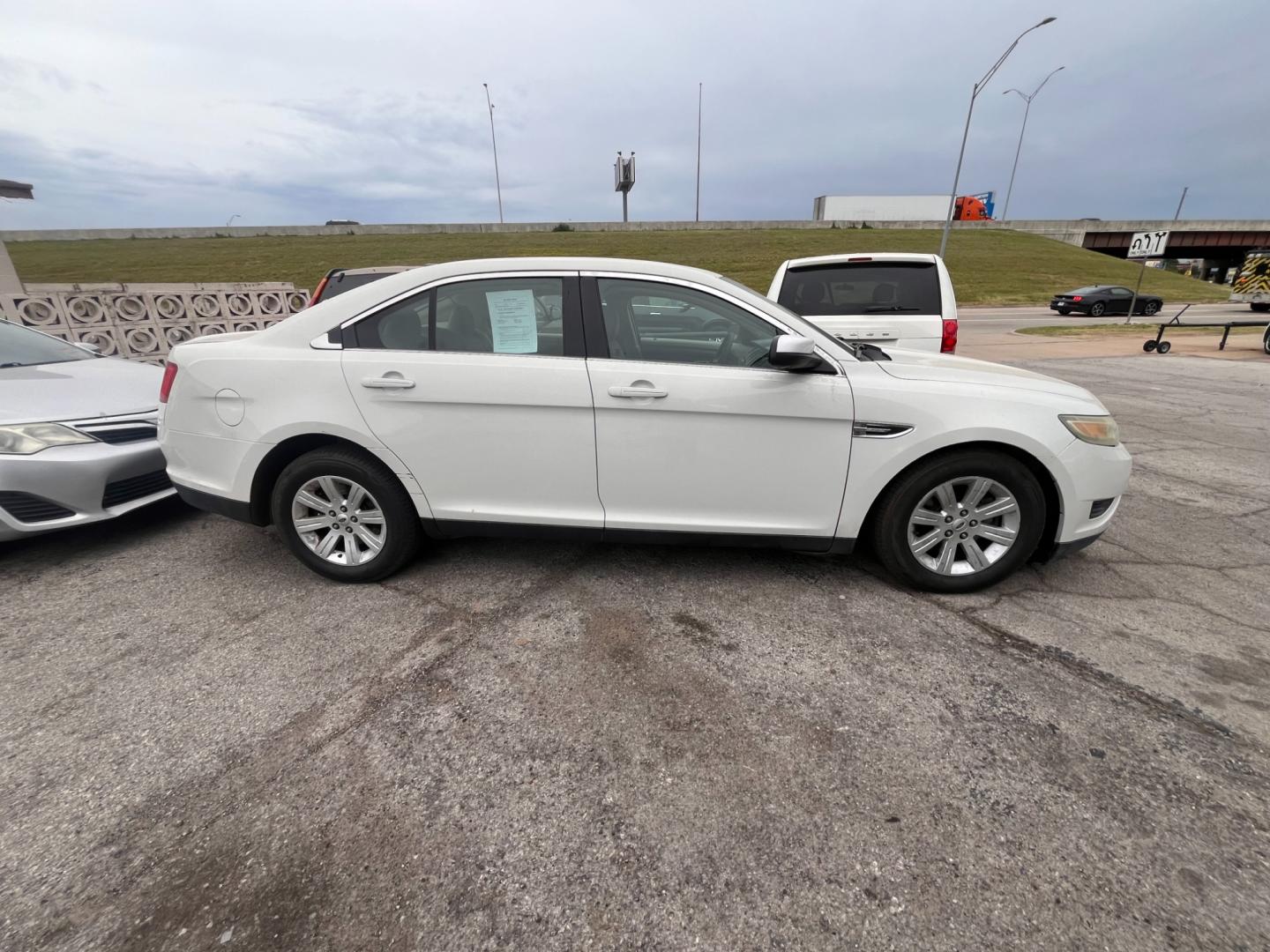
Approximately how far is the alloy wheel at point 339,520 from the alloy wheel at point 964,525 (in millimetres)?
2704

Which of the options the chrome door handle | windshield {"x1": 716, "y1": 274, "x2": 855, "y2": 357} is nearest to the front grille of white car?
the chrome door handle

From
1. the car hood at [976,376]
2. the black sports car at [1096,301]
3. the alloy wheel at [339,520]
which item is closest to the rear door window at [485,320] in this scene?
the alloy wheel at [339,520]

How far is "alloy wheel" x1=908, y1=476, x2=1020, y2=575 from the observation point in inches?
109

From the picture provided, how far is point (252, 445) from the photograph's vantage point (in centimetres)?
292

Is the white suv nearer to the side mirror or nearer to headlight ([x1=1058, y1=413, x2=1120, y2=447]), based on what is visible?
headlight ([x1=1058, y1=413, x2=1120, y2=447])

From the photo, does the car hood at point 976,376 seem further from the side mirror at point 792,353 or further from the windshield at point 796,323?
the side mirror at point 792,353

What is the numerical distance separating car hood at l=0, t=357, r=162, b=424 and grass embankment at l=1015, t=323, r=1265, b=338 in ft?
66.4

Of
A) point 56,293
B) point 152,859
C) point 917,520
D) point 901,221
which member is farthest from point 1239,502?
point 901,221

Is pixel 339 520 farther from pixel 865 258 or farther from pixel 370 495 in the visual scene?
pixel 865 258

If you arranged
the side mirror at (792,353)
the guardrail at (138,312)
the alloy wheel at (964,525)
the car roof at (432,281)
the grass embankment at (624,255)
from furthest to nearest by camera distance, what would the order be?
1. the grass embankment at (624,255)
2. the guardrail at (138,312)
3. the car roof at (432,281)
4. the alloy wheel at (964,525)
5. the side mirror at (792,353)

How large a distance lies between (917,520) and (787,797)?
1574 mm

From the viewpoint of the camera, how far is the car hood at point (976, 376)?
2.77 meters

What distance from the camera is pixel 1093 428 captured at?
2764 millimetres

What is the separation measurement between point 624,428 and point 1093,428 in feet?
7.30
